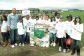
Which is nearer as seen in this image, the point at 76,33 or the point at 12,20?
the point at 76,33

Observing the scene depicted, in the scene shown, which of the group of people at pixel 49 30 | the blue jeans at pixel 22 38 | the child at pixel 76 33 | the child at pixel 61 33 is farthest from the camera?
the blue jeans at pixel 22 38

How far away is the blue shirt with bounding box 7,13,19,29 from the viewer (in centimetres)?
1116

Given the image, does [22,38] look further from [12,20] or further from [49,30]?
[49,30]

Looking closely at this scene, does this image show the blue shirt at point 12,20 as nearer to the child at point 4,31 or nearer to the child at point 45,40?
the child at point 4,31

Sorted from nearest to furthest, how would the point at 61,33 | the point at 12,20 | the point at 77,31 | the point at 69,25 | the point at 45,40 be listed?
the point at 77,31
the point at 69,25
the point at 61,33
the point at 12,20
the point at 45,40

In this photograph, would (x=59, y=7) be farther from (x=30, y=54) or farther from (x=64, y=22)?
(x=30, y=54)

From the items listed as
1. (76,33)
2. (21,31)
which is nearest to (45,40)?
(21,31)

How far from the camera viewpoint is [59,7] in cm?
1156

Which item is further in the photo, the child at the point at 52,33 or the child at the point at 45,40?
the child at the point at 45,40

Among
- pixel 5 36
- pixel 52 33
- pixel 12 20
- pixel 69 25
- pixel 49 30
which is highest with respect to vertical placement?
Result: pixel 12 20

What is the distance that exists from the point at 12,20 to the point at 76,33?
251 centimetres

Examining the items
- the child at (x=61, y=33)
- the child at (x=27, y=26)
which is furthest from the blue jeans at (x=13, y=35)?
the child at (x=61, y=33)

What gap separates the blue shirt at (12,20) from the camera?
1116 cm

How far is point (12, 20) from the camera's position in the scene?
1122cm
